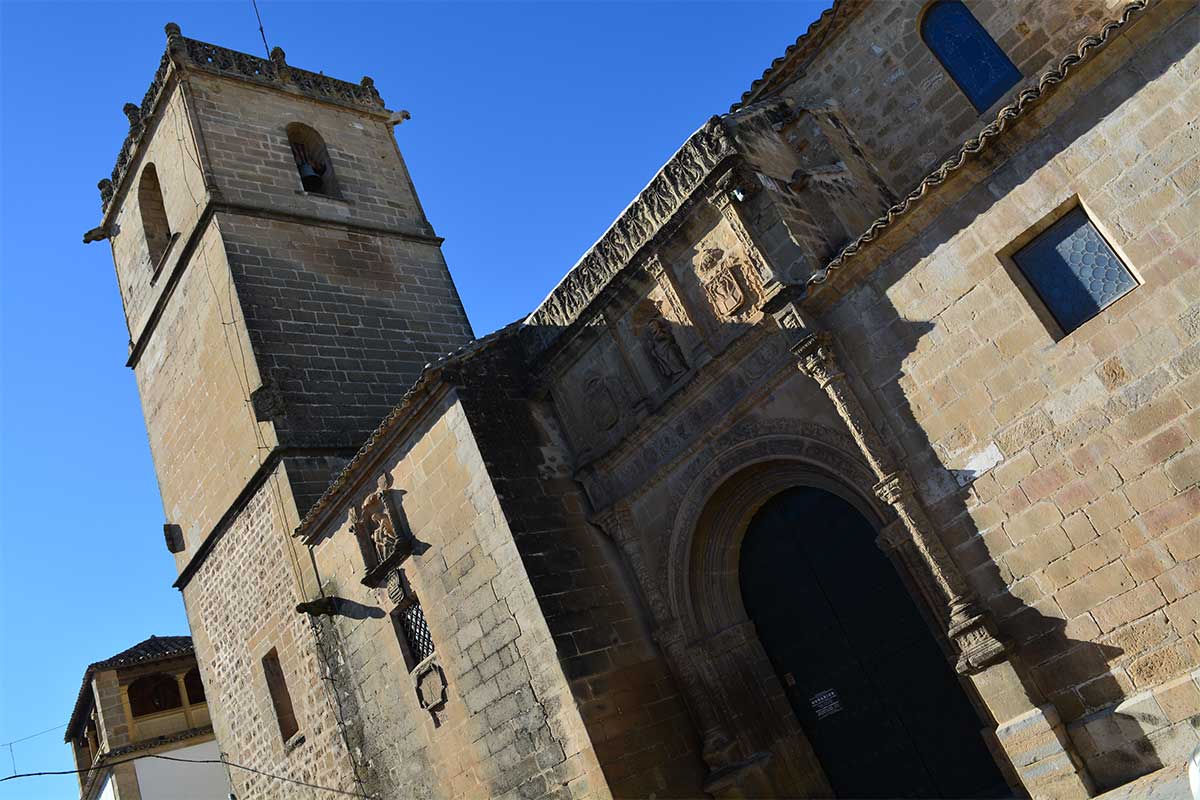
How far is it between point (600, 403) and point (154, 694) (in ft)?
53.4

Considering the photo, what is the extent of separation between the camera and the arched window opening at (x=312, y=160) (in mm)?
16406

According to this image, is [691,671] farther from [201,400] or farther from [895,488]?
[201,400]

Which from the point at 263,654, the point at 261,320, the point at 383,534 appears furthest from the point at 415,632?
the point at 261,320

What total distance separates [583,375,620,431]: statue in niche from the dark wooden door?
177 centimetres

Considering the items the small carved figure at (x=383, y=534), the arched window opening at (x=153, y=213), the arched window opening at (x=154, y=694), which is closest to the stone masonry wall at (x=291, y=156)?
the arched window opening at (x=153, y=213)

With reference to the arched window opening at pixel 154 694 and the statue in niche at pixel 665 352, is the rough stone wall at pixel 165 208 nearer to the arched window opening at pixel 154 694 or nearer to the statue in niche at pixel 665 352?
the arched window opening at pixel 154 694

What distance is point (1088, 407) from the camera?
21.1 ft

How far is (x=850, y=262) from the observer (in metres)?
7.57

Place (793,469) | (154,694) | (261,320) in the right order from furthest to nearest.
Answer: (154,694)
(261,320)
(793,469)

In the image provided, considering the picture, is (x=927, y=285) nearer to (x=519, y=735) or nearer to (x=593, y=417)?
(x=593, y=417)

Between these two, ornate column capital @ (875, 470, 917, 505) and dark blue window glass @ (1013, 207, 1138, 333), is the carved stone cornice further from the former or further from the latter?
ornate column capital @ (875, 470, 917, 505)

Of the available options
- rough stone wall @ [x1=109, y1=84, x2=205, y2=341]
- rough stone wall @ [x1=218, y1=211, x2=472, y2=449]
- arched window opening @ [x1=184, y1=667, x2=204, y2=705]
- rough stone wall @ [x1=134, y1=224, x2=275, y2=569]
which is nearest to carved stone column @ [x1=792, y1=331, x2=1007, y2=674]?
rough stone wall @ [x1=218, y1=211, x2=472, y2=449]

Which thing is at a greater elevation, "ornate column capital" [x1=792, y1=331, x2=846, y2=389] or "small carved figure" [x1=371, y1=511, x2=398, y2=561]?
"small carved figure" [x1=371, y1=511, x2=398, y2=561]

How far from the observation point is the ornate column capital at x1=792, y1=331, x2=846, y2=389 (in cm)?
759
